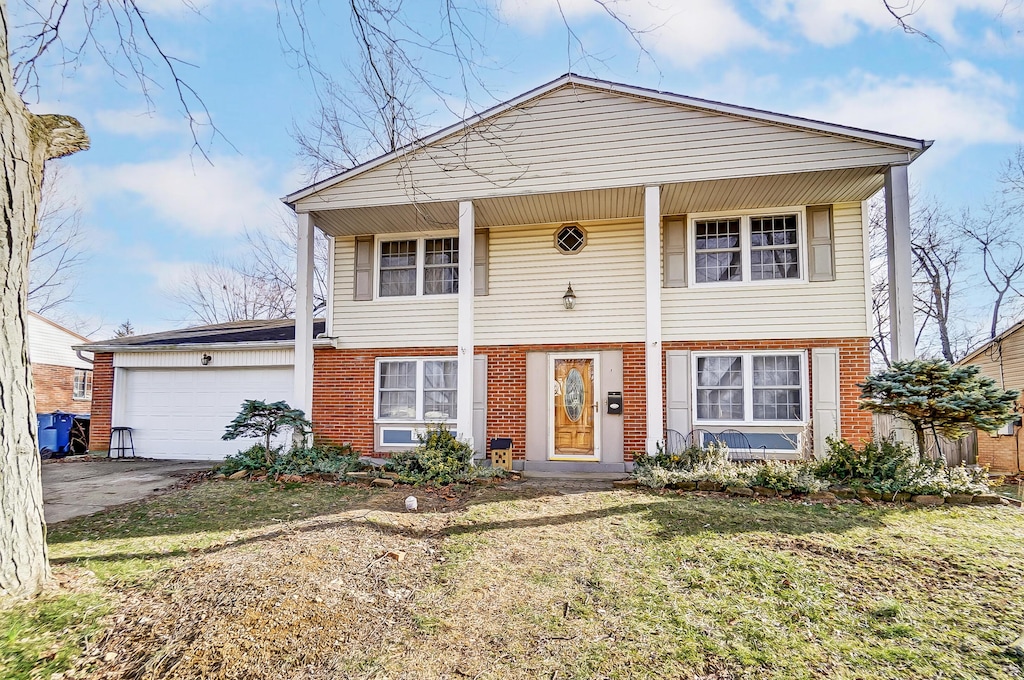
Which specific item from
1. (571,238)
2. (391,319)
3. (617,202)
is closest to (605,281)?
(571,238)

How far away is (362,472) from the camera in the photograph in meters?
8.38

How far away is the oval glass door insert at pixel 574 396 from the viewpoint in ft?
30.9

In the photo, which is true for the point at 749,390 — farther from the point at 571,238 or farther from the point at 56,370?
the point at 56,370

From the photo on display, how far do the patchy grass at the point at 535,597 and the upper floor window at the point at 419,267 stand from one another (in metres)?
5.26

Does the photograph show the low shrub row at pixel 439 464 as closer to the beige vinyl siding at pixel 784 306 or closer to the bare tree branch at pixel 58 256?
the beige vinyl siding at pixel 784 306

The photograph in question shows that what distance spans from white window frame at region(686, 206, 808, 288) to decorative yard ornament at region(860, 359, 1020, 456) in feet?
8.30

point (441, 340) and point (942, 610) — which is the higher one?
point (441, 340)

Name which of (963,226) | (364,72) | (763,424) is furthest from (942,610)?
(963,226)

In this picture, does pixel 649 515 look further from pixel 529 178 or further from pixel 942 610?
pixel 529 178

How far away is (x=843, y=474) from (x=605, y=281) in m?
4.68

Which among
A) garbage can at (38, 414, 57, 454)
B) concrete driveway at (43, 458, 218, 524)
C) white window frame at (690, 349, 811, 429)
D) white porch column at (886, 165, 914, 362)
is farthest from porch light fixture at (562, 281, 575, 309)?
garbage can at (38, 414, 57, 454)

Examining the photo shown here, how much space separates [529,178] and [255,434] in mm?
6320

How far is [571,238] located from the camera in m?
9.67

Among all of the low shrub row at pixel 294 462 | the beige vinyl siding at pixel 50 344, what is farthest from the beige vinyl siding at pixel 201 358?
the beige vinyl siding at pixel 50 344
